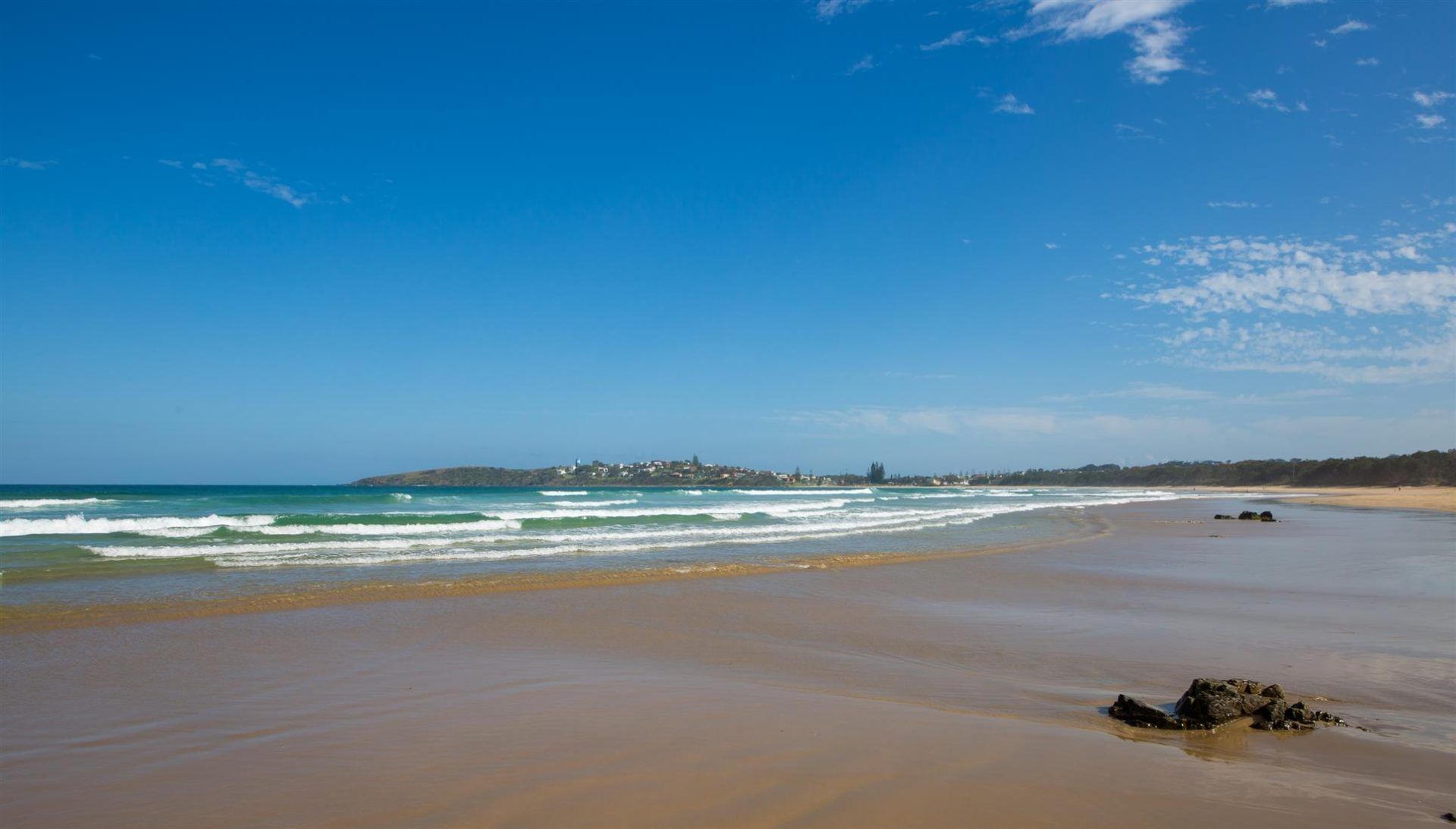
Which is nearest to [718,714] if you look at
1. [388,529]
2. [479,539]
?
[479,539]

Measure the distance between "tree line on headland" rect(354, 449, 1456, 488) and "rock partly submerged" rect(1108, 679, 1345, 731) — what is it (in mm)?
107371

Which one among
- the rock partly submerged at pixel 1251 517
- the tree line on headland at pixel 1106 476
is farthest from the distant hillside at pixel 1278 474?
the rock partly submerged at pixel 1251 517

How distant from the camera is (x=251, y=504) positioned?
47.1 m

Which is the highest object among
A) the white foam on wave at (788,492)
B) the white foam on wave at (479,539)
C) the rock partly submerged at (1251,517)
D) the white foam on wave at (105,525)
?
the white foam on wave at (105,525)

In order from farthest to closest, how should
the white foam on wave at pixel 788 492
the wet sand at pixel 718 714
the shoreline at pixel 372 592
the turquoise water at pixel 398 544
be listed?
the white foam on wave at pixel 788 492, the turquoise water at pixel 398 544, the shoreline at pixel 372 592, the wet sand at pixel 718 714

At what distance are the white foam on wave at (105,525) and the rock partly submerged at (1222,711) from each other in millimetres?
27940

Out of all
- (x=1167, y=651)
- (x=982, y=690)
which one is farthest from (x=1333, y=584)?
(x=982, y=690)

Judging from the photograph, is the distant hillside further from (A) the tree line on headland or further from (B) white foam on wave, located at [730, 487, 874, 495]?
(B) white foam on wave, located at [730, 487, 874, 495]

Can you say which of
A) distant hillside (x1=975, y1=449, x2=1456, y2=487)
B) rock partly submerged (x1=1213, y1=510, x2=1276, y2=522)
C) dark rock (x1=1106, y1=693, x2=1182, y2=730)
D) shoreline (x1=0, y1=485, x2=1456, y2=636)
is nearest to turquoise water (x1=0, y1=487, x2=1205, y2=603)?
shoreline (x1=0, y1=485, x2=1456, y2=636)

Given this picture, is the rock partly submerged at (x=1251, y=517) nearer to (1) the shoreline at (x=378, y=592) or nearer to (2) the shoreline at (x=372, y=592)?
(1) the shoreline at (x=378, y=592)

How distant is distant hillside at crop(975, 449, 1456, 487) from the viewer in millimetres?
88312

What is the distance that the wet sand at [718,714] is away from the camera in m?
3.96

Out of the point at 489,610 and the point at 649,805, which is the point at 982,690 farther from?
the point at 489,610

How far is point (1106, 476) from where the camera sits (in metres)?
179
